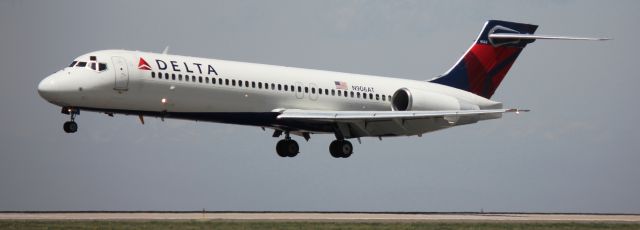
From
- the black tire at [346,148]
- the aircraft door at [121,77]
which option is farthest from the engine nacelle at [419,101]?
the aircraft door at [121,77]

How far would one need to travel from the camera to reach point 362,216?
46.4 meters

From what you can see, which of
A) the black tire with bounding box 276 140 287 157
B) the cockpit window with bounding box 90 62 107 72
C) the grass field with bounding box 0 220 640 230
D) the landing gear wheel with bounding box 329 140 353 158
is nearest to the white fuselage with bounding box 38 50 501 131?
the cockpit window with bounding box 90 62 107 72

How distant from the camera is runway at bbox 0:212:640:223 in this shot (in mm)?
43344

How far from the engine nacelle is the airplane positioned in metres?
0.04

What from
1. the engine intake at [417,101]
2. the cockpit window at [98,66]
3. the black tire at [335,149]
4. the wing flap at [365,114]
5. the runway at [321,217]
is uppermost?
the cockpit window at [98,66]

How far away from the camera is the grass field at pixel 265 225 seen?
129 feet

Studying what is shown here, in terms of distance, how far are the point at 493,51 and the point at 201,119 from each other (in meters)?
16.6

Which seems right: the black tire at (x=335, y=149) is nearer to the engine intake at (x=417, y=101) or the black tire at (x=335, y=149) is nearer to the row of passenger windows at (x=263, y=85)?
the row of passenger windows at (x=263, y=85)

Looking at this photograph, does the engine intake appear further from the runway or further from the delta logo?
the delta logo

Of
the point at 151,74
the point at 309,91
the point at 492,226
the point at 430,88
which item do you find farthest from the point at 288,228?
the point at 430,88

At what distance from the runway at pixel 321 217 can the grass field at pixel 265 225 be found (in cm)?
167

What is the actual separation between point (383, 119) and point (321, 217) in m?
9.01

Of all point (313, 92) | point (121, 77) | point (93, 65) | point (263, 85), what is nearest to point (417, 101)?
point (313, 92)

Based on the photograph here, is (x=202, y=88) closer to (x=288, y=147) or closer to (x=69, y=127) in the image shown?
(x=69, y=127)
